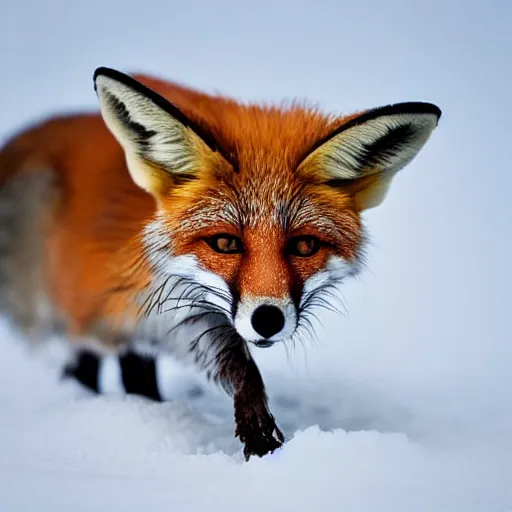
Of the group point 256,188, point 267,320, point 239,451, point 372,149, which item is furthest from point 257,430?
point 372,149

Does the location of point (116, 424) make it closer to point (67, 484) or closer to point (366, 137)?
point (67, 484)

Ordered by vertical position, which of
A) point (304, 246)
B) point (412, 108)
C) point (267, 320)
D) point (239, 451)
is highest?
point (412, 108)

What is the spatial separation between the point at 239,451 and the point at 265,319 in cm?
44

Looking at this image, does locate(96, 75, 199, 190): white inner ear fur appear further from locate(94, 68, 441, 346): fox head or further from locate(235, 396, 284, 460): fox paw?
locate(235, 396, 284, 460): fox paw

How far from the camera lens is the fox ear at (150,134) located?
178 cm

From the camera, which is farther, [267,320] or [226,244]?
[226,244]

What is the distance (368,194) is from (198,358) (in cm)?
61

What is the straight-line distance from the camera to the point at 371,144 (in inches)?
73.1

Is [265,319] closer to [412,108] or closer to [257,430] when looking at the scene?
[257,430]

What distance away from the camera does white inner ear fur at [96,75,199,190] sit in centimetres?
180

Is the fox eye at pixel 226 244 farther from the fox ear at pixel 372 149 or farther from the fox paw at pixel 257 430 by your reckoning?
the fox paw at pixel 257 430

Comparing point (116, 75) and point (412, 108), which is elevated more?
point (116, 75)

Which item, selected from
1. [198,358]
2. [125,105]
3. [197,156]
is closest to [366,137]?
[197,156]

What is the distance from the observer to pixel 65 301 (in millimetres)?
2104
